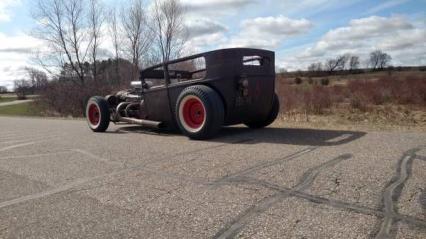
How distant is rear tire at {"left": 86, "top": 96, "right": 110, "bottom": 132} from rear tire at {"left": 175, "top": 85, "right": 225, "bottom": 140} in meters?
2.68

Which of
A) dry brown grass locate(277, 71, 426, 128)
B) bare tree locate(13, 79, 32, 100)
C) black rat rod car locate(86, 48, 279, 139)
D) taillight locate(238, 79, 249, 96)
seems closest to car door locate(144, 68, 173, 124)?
black rat rod car locate(86, 48, 279, 139)

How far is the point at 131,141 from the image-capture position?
7.54m

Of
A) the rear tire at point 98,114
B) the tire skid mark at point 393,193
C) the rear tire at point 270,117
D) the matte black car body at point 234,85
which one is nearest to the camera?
the tire skid mark at point 393,193

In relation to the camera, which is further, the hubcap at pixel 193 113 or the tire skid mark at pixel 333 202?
the hubcap at pixel 193 113

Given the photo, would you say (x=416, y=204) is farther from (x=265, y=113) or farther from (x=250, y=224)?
(x=265, y=113)

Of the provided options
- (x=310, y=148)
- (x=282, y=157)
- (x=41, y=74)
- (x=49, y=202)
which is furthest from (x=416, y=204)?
(x=41, y=74)

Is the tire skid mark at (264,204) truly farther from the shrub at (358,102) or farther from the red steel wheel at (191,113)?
the shrub at (358,102)

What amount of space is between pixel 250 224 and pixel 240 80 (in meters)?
4.26

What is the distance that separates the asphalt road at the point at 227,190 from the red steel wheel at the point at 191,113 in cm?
85

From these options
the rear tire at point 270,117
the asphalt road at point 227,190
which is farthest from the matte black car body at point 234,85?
the asphalt road at point 227,190

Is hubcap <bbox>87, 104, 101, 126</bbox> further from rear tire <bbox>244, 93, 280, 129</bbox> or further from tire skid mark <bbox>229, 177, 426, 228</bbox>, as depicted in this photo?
tire skid mark <bbox>229, 177, 426, 228</bbox>

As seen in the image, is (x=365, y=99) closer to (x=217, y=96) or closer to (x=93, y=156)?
(x=217, y=96)

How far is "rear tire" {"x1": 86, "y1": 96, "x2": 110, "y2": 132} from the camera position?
9.55 m

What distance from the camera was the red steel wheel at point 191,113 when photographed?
7241mm
